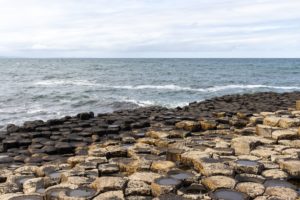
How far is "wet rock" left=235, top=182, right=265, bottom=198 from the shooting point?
16.6ft

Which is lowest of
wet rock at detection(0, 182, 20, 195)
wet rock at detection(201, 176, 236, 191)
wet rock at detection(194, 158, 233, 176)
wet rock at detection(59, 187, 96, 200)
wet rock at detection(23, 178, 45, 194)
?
wet rock at detection(0, 182, 20, 195)

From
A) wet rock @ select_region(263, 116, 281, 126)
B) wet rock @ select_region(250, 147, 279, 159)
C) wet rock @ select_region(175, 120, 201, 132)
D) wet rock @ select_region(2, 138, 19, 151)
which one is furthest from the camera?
wet rock @ select_region(175, 120, 201, 132)

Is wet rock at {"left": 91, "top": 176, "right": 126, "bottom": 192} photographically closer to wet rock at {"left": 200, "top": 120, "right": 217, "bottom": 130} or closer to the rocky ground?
the rocky ground

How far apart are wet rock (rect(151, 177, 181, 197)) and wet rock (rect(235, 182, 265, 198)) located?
2.82 feet

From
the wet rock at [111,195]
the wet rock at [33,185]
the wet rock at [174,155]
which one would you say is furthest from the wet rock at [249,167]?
the wet rock at [33,185]

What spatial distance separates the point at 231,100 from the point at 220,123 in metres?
8.16

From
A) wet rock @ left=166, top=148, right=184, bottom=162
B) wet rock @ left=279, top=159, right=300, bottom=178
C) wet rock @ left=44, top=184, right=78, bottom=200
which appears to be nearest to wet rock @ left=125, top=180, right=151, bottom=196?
wet rock @ left=44, top=184, right=78, bottom=200

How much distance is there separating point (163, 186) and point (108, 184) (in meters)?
0.81

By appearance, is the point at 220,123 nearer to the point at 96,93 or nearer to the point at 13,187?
the point at 13,187

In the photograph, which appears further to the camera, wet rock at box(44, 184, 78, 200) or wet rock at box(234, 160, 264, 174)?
wet rock at box(234, 160, 264, 174)

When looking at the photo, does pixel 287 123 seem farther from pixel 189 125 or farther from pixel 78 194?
pixel 78 194

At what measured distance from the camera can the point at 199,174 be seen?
5922 mm

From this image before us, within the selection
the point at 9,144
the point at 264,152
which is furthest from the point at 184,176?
the point at 9,144

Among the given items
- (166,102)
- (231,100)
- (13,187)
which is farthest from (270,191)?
(166,102)
